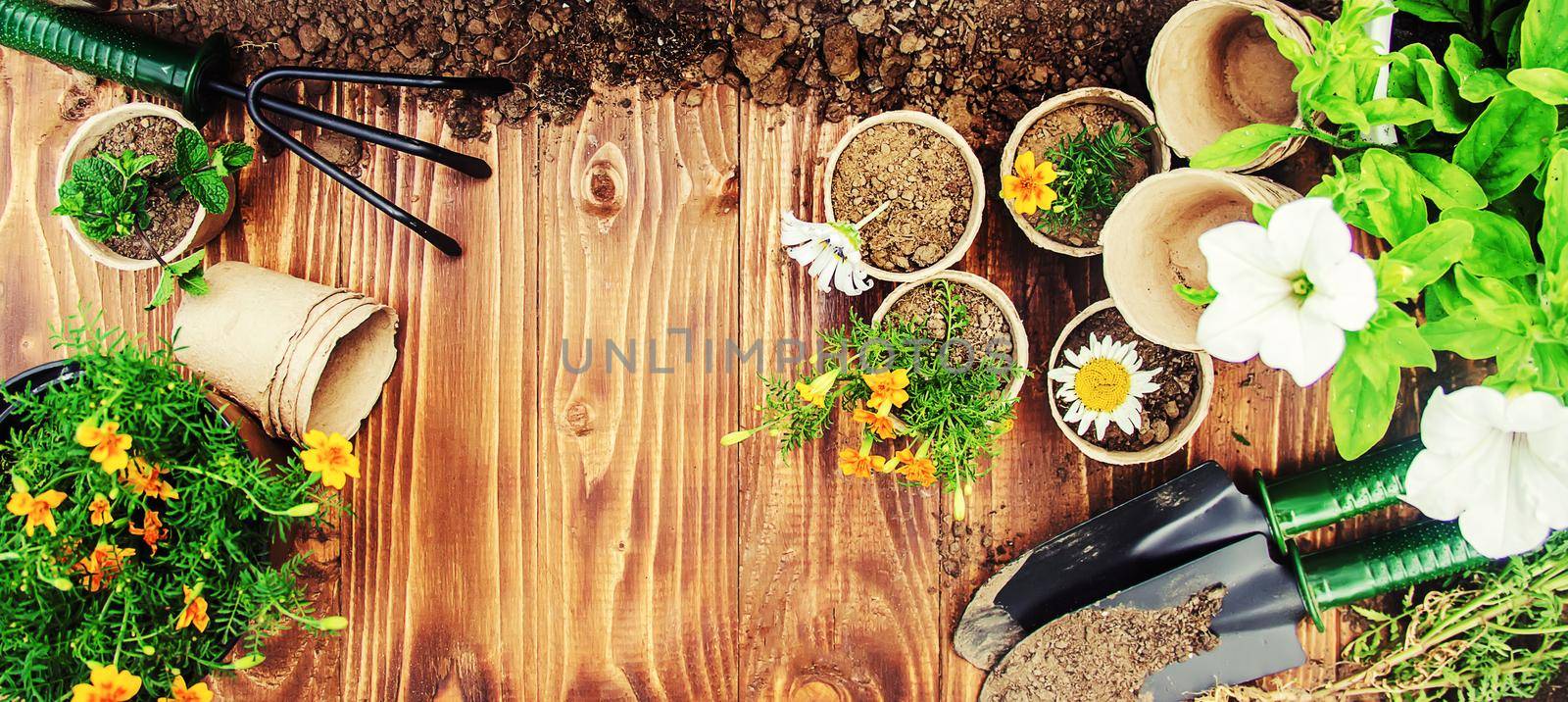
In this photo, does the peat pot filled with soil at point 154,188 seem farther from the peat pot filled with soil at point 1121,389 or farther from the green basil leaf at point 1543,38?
the green basil leaf at point 1543,38

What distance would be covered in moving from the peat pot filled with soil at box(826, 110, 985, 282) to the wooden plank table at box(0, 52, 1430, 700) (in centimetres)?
10

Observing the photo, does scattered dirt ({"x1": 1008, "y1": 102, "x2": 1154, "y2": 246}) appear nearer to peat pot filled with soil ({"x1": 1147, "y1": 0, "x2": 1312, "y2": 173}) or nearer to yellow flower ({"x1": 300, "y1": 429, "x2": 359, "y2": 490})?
peat pot filled with soil ({"x1": 1147, "y1": 0, "x2": 1312, "y2": 173})

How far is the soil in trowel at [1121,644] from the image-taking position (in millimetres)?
1396

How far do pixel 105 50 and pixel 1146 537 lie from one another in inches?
66.1

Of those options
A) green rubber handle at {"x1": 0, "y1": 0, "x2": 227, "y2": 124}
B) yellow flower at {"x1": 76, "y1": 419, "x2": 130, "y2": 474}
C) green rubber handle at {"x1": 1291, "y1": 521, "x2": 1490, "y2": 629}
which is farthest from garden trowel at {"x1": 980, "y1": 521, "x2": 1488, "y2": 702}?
green rubber handle at {"x1": 0, "y1": 0, "x2": 227, "y2": 124}

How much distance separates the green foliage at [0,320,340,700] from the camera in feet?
3.60

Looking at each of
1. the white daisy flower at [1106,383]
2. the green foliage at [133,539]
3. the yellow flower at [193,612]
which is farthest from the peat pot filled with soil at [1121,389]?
the yellow flower at [193,612]

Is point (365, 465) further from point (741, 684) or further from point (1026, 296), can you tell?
point (1026, 296)

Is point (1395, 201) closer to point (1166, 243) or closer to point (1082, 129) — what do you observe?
point (1166, 243)

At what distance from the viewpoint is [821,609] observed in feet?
4.84

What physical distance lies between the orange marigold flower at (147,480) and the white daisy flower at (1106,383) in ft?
3.83

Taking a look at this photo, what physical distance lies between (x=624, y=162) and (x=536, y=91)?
17cm

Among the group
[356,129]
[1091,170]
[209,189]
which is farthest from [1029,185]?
[209,189]

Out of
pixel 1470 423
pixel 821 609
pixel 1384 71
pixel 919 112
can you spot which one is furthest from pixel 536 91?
pixel 1470 423
